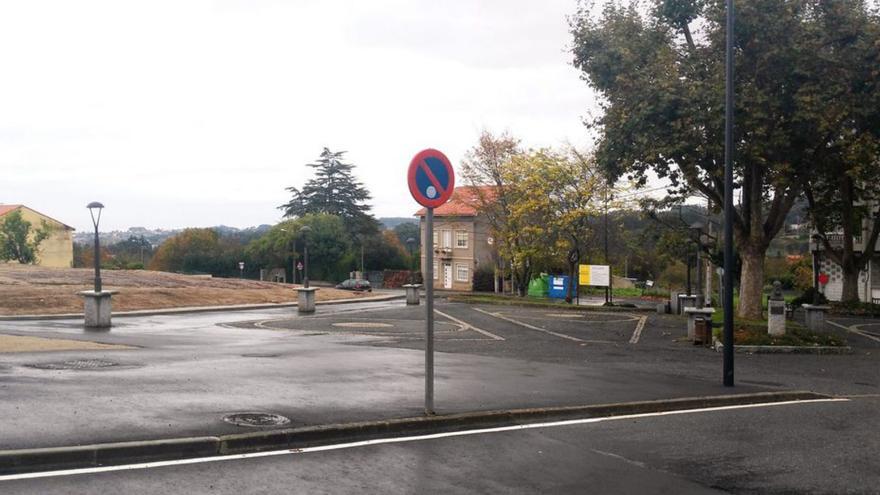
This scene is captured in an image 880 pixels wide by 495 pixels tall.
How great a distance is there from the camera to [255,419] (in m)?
8.08

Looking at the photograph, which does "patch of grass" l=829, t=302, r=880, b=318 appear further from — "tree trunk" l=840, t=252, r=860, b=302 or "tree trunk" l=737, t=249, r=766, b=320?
"tree trunk" l=737, t=249, r=766, b=320

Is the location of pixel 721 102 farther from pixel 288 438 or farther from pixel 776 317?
pixel 288 438

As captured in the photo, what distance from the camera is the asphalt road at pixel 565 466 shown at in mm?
6098

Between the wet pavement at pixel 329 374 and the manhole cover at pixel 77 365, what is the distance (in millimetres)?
117

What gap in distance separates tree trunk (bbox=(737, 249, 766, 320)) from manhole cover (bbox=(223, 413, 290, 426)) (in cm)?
2139

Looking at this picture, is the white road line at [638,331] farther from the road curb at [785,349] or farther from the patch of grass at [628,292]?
the patch of grass at [628,292]

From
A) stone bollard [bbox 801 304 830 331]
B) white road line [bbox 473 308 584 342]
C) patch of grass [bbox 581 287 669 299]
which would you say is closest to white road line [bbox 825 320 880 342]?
stone bollard [bbox 801 304 830 331]

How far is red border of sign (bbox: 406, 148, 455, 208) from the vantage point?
8.61 m

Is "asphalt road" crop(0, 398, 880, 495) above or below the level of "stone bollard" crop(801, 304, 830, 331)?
below

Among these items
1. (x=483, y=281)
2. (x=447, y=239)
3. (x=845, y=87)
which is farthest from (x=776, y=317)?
(x=447, y=239)

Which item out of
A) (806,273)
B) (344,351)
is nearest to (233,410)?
(344,351)

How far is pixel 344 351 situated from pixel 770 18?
15.0 metres

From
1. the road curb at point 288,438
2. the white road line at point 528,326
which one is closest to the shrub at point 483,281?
the white road line at point 528,326

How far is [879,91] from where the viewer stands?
21.7 m
